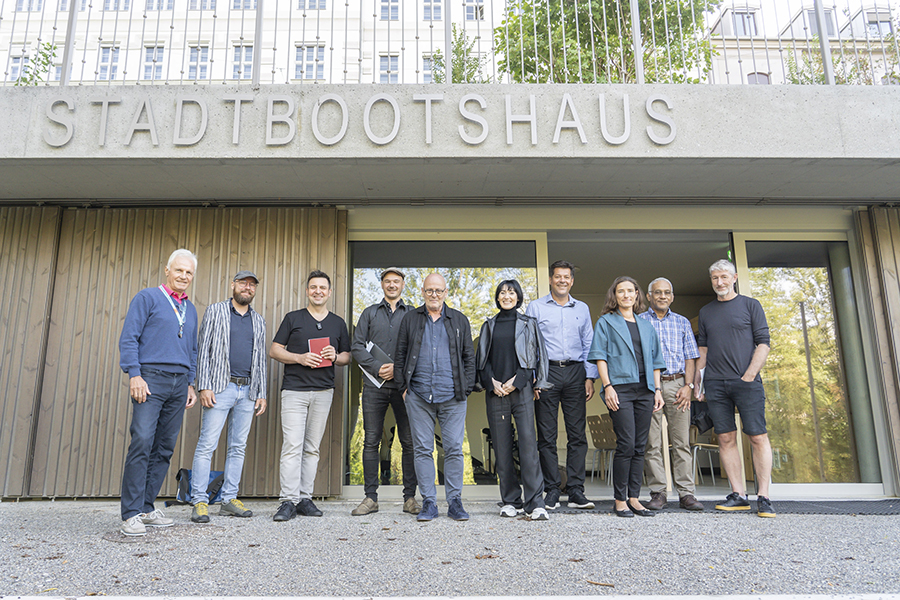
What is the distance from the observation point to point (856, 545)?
10.4 ft

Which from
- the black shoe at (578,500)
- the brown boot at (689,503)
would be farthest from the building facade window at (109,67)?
the brown boot at (689,503)

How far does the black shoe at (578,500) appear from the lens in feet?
14.6

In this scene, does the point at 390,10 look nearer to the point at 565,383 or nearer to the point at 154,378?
the point at 565,383

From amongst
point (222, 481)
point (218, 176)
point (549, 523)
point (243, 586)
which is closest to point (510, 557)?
point (549, 523)

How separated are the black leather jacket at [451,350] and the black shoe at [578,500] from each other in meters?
1.25

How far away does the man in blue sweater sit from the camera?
3395mm

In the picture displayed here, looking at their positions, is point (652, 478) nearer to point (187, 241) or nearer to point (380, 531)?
point (380, 531)

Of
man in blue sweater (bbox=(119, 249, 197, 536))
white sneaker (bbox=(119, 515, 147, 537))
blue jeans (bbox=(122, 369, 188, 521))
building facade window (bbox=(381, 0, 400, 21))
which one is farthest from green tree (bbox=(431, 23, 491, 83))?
white sneaker (bbox=(119, 515, 147, 537))

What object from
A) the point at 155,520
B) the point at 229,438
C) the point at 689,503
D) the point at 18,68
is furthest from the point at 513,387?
the point at 18,68

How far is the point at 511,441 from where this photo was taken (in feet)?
13.6

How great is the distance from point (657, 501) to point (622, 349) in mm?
1231

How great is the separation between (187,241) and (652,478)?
4.49 metres

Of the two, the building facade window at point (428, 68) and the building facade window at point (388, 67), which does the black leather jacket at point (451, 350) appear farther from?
the building facade window at point (428, 68)

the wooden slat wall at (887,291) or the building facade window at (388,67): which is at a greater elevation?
the building facade window at (388,67)
